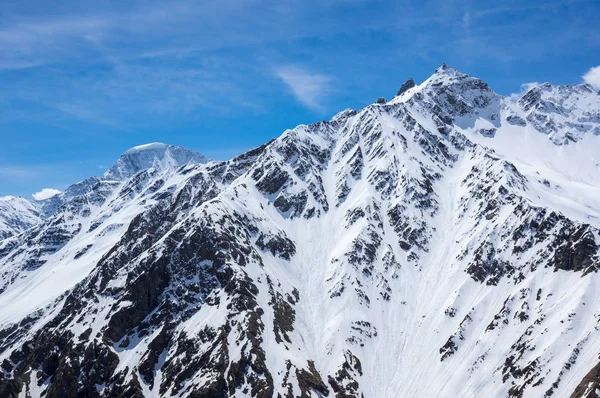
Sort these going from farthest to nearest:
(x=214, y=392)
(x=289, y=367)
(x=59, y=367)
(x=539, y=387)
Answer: (x=59, y=367)
(x=289, y=367)
(x=214, y=392)
(x=539, y=387)

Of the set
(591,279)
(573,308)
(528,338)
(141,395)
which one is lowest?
(141,395)

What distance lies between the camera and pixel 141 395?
173250 millimetres

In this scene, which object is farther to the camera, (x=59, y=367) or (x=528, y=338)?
(x=59, y=367)

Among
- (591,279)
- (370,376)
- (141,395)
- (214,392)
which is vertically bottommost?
(141,395)

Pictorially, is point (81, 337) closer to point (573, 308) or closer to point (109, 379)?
point (109, 379)

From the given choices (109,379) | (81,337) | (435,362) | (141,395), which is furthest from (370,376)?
(81,337)

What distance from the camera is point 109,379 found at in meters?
183

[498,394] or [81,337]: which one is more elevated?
[498,394]

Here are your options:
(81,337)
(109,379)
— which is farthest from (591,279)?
(81,337)

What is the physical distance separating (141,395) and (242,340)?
41106mm

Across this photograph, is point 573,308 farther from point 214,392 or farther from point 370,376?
point 214,392

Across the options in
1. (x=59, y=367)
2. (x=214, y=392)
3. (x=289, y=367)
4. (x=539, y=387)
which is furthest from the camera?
(x=59, y=367)

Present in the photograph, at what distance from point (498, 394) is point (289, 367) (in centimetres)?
7514

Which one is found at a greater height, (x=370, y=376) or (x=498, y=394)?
(x=498, y=394)
